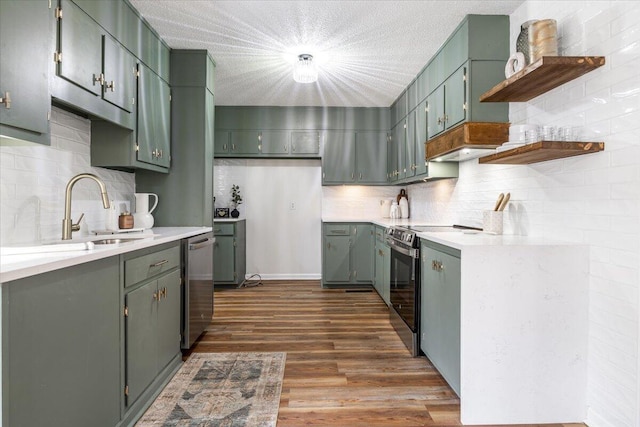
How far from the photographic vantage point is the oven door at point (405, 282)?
2.69m

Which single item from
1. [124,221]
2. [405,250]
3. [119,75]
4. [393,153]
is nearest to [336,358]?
[405,250]

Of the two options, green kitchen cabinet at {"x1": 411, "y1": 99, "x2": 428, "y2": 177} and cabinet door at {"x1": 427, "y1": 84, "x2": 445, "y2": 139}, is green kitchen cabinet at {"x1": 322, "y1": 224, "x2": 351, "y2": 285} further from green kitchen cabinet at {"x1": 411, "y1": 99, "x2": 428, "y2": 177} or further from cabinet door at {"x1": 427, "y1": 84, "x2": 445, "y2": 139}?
cabinet door at {"x1": 427, "y1": 84, "x2": 445, "y2": 139}

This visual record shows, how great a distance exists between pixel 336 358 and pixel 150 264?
57.5 inches

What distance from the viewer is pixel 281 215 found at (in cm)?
552

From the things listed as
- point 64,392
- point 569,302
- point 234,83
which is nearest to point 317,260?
point 234,83

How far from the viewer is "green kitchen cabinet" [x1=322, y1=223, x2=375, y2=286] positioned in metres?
4.81

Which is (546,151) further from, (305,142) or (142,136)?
(305,142)

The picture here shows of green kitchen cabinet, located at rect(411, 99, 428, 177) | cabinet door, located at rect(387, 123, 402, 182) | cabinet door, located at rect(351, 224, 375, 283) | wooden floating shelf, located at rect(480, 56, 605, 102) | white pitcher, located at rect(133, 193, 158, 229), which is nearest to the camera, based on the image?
wooden floating shelf, located at rect(480, 56, 605, 102)

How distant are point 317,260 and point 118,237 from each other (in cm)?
351

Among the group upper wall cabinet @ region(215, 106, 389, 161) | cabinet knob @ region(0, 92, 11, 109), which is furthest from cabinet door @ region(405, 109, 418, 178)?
cabinet knob @ region(0, 92, 11, 109)

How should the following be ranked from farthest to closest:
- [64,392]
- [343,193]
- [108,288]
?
[343,193] < [108,288] < [64,392]

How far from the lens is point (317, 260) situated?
5547 mm

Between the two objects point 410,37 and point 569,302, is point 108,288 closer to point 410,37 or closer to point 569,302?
point 569,302

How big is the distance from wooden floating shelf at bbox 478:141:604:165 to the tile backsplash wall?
2.35 m
